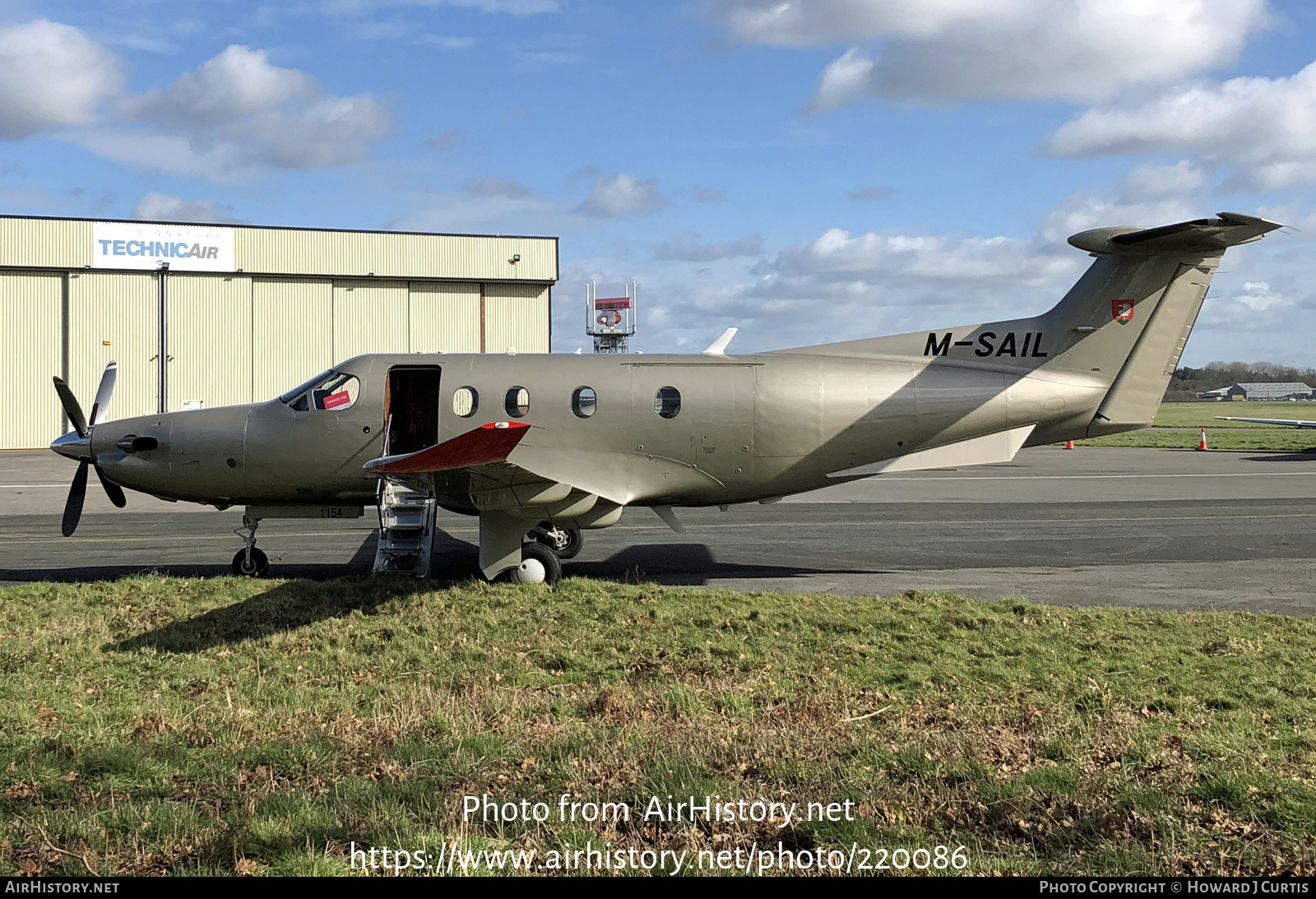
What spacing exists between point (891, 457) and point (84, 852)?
39.3 feet

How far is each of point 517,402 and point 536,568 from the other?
2.53 m

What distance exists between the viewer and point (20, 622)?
1121 cm

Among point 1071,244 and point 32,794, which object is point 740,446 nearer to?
point 1071,244

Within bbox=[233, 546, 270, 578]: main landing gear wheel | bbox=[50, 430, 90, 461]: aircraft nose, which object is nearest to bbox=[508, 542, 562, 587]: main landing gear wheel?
bbox=[233, 546, 270, 578]: main landing gear wheel

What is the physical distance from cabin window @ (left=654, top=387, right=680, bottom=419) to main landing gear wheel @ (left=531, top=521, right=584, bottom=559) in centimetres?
265

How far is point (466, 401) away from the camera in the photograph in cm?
1487

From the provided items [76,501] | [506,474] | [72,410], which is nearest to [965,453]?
[506,474]

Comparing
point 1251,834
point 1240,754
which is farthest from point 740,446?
point 1251,834

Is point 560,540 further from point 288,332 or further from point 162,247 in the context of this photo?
point 162,247

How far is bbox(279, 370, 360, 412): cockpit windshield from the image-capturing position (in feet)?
48.9

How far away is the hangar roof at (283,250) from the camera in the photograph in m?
48.2

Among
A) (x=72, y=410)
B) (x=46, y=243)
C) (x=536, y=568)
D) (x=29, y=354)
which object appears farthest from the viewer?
(x=29, y=354)

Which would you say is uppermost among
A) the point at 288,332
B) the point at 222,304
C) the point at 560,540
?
the point at 222,304

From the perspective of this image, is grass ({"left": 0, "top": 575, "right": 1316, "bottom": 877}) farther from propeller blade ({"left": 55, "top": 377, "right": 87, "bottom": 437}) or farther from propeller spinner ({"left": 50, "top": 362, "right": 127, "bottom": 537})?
propeller blade ({"left": 55, "top": 377, "right": 87, "bottom": 437})
